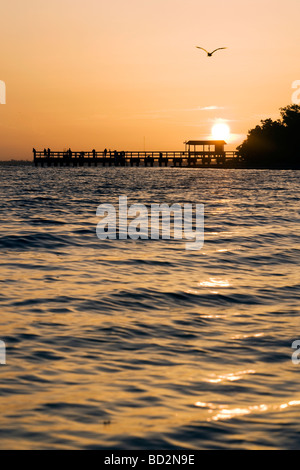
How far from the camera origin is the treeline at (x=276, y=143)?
3738 inches

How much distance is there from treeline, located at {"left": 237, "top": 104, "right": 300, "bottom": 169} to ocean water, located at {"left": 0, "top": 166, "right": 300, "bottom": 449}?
82772 millimetres

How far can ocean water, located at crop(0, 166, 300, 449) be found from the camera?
493 centimetres

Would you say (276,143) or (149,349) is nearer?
(149,349)

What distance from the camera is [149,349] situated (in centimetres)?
694

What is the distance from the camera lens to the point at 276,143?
3824 inches

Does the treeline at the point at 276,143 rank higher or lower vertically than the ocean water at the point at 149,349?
higher

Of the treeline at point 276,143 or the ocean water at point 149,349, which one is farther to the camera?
the treeline at point 276,143

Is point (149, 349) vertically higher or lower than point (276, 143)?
lower

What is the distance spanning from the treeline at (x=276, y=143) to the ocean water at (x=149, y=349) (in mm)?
82772

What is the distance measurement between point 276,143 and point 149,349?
93085 mm

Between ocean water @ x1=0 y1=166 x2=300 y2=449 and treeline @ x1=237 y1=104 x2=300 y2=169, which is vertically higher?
treeline @ x1=237 y1=104 x2=300 y2=169

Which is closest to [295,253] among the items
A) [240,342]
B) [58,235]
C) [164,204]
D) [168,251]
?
[168,251]

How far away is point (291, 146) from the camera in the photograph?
94.9 metres

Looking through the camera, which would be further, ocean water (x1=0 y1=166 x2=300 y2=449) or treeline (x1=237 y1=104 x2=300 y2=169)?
treeline (x1=237 y1=104 x2=300 y2=169)
